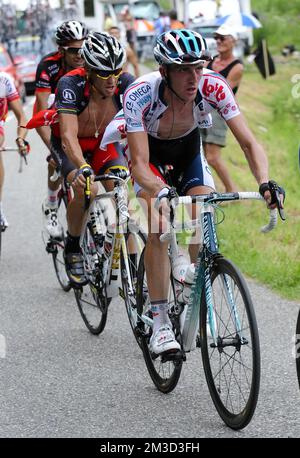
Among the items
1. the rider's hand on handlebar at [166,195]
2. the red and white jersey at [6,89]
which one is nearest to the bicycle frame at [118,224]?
the rider's hand on handlebar at [166,195]

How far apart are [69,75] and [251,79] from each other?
25926 mm

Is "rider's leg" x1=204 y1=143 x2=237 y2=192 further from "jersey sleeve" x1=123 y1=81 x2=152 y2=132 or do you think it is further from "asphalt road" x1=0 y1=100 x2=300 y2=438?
"jersey sleeve" x1=123 y1=81 x2=152 y2=132

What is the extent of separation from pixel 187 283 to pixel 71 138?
5.93ft

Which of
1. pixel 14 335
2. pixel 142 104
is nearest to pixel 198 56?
pixel 142 104

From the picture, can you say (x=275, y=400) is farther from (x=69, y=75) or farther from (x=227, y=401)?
(x=69, y=75)

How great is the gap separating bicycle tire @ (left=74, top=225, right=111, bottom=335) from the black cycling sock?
140 mm

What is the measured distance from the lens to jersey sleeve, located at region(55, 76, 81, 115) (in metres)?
7.28

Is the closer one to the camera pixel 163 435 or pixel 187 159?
pixel 163 435

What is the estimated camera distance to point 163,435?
5.14 meters

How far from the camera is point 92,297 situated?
7688 millimetres

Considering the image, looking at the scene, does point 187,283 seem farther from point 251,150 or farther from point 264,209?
point 264,209

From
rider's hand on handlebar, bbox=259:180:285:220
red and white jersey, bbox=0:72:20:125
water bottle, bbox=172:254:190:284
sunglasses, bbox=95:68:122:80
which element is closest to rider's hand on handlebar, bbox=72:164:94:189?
sunglasses, bbox=95:68:122:80

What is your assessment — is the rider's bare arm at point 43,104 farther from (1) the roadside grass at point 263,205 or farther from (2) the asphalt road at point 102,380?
(1) the roadside grass at point 263,205

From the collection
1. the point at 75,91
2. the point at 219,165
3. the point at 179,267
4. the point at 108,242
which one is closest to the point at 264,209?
the point at 219,165
